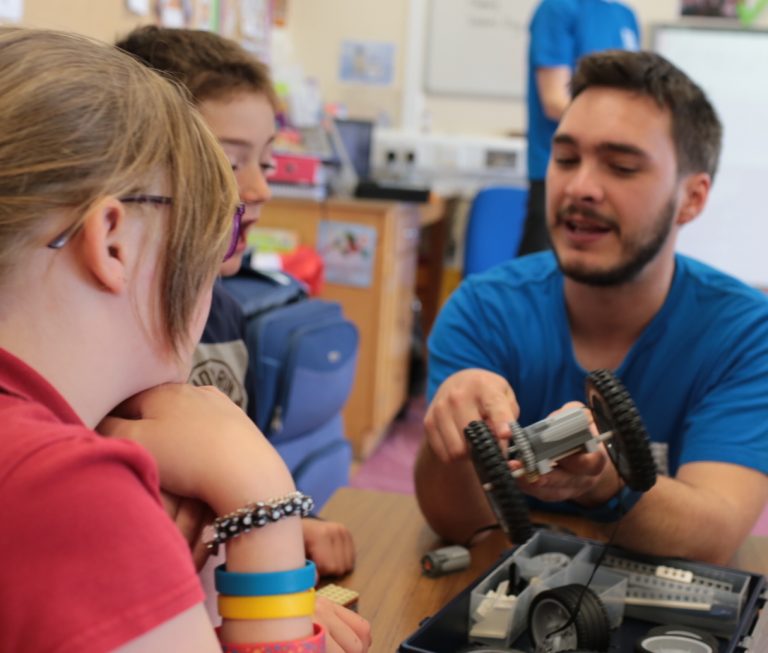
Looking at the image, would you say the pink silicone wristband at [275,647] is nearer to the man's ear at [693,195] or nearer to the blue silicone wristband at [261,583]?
the blue silicone wristband at [261,583]

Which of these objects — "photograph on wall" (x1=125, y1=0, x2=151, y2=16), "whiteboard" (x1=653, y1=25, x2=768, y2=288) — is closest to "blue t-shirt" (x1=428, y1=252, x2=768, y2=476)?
"photograph on wall" (x1=125, y1=0, x2=151, y2=16)

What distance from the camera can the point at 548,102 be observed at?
2715mm

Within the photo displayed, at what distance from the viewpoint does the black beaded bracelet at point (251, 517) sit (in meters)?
0.61

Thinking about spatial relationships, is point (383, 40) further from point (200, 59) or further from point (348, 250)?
point (200, 59)

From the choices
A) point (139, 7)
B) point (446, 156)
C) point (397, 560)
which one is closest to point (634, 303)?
point (397, 560)

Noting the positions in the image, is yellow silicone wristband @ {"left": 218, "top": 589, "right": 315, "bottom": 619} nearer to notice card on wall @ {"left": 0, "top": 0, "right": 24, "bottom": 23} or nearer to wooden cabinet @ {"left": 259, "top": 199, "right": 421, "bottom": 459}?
notice card on wall @ {"left": 0, "top": 0, "right": 24, "bottom": 23}

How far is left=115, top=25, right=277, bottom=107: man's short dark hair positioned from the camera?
1.27 m

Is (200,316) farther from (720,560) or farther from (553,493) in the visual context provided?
(720,560)

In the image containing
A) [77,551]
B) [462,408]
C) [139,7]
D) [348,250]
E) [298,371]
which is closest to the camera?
[77,551]

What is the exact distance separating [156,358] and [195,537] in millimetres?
120

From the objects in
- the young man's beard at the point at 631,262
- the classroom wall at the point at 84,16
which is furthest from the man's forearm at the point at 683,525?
the classroom wall at the point at 84,16

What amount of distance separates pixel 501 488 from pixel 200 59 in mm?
868

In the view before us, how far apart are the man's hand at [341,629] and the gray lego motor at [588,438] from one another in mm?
142

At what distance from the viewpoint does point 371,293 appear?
10.2 feet
